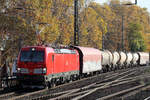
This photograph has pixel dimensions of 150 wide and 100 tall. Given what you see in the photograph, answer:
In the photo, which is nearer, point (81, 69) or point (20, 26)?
point (20, 26)

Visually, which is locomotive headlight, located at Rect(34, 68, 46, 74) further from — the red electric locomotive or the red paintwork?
the red paintwork

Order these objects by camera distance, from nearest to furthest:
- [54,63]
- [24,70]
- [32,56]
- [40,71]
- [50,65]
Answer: [40,71] → [24,70] → [32,56] → [50,65] → [54,63]

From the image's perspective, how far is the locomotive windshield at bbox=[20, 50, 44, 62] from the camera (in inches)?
815

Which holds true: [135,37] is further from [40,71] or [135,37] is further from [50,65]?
[40,71]

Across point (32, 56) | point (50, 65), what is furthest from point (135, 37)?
point (32, 56)

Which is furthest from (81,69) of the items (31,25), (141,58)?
(141,58)

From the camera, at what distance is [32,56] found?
20953 millimetres

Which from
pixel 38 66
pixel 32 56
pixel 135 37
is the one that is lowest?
pixel 38 66

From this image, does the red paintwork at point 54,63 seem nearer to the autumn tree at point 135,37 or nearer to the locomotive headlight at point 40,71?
the locomotive headlight at point 40,71

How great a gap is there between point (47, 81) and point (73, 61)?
620 cm

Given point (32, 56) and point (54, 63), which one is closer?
point (32, 56)

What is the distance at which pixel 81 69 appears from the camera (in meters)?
29.9

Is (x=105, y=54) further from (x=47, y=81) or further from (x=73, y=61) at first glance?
(x=47, y=81)

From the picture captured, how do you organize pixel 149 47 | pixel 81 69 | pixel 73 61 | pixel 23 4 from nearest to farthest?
pixel 73 61 < pixel 81 69 < pixel 23 4 < pixel 149 47
